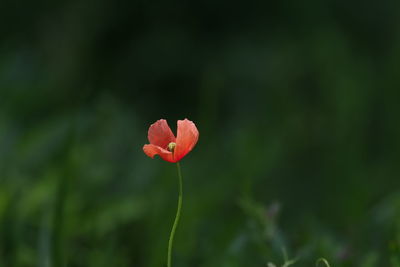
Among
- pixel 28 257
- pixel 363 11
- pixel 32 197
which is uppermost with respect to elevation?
pixel 363 11

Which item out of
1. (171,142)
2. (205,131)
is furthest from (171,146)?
(205,131)

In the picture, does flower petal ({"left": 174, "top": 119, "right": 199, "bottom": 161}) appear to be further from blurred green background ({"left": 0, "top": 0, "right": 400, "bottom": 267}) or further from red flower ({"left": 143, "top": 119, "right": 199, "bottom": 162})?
blurred green background ({"left": 0, "top": 0, "right": 400, "bottom": 267})

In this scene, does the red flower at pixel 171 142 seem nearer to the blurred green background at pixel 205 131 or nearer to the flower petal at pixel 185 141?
the flower petal at pixel 185 141

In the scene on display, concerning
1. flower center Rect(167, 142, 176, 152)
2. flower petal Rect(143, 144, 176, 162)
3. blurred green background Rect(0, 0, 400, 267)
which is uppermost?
blurred green background Rect(0, 0, 400, 267)

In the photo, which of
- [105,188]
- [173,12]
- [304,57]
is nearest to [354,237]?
[105,188]

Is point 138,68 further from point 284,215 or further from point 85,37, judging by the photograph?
point 284,215

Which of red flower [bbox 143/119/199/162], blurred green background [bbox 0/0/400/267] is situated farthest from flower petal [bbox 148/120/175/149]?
blurred green background [bbox 0/0/400/267]

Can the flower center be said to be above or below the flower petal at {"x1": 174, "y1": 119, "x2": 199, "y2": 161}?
above
